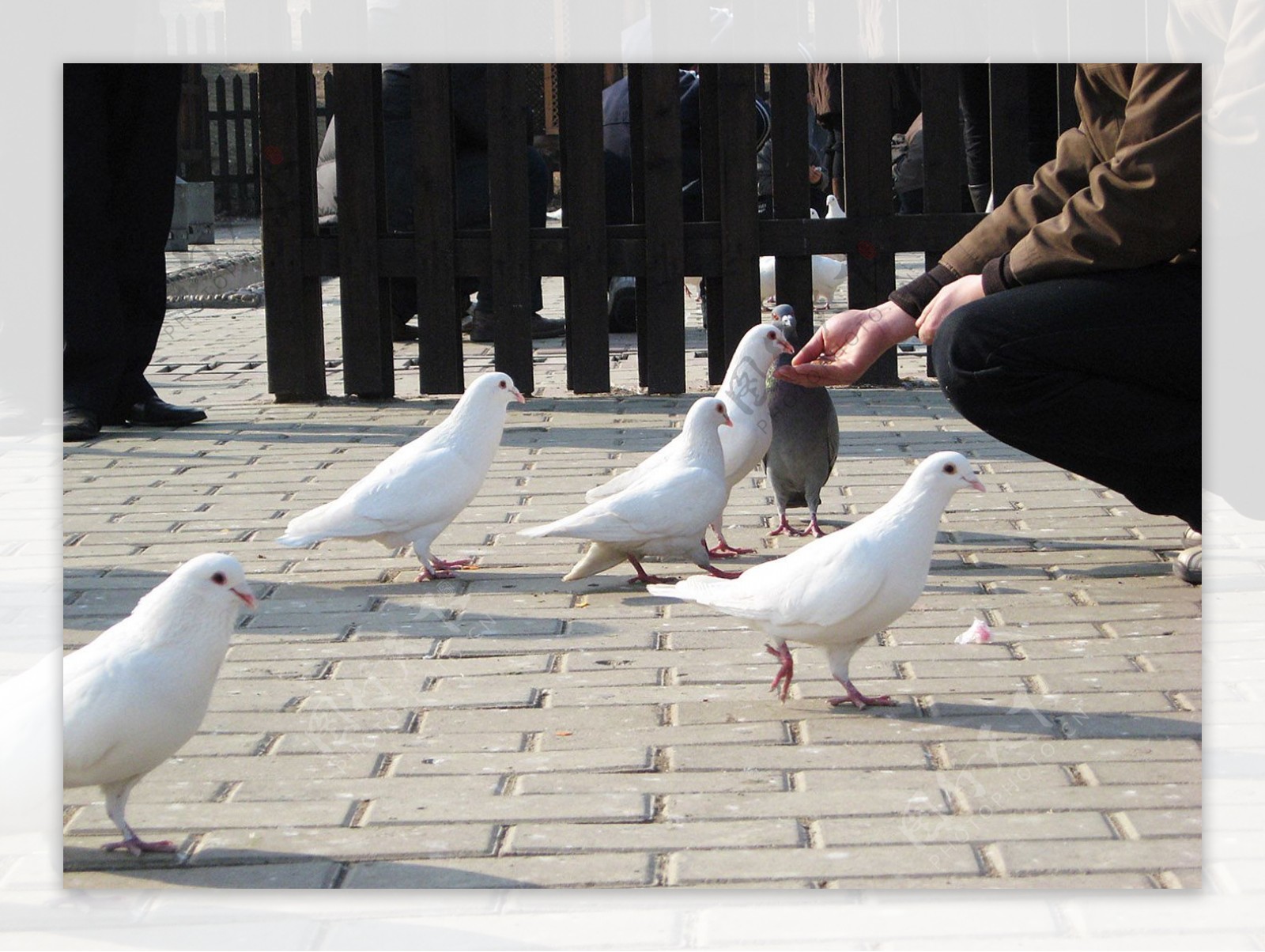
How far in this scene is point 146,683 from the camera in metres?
2.31

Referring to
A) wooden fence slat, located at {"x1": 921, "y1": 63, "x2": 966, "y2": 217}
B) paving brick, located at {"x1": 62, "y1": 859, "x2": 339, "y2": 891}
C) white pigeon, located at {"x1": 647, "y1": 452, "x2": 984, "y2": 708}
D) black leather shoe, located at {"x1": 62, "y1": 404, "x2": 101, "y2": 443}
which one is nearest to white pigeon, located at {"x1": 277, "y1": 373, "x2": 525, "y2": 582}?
white pigeon, located at {"x1": 647, "y1": 452, "x2": 984, "y2": 708}

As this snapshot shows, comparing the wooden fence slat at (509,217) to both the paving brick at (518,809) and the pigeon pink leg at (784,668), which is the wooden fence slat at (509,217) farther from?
A: the paving brick at (518,809)

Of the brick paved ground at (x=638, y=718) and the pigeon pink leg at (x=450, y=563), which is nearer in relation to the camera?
the brick paved ground at (x=638, y=718)

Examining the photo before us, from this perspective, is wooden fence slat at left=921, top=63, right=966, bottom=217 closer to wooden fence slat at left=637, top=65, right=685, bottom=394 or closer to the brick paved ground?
wooden fence slat at left=637, top=65, right=685, bottom=394

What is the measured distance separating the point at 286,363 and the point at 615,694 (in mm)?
4036

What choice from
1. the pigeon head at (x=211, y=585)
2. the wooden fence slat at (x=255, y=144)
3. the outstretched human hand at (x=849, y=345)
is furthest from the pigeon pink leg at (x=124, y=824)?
the wooden fence slat at (x=255, y=144)

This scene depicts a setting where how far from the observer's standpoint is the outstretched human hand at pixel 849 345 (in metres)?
3.63

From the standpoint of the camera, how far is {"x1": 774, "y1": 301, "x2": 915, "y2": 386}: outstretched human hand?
363 centimetres

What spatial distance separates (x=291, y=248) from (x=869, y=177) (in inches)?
98.9

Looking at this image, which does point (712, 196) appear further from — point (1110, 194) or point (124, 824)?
point (124, 824)

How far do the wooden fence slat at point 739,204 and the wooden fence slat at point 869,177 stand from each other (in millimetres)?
410

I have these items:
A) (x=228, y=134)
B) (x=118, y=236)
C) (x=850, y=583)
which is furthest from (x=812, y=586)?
(x=228, y=134)
